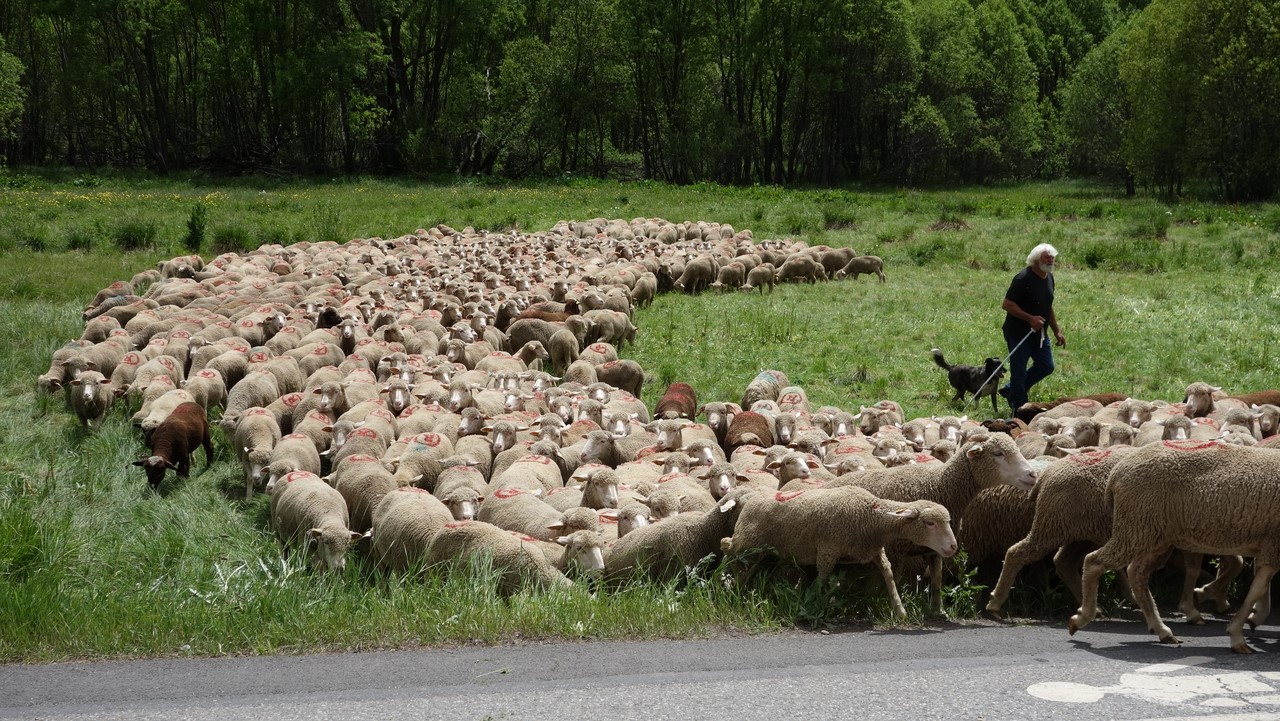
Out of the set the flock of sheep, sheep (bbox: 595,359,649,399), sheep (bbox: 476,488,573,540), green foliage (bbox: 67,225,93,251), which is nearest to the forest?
green foliage (bbox: 67,225,93,251)

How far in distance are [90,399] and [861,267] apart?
609 inches

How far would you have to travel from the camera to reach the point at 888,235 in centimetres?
2577

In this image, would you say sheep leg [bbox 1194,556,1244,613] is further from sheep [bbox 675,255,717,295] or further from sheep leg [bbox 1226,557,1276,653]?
sheep [bbox 675,255,717,295]

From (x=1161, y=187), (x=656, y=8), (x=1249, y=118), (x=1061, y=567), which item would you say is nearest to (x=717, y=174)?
(x=656, y=8)

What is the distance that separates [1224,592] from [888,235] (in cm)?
1986

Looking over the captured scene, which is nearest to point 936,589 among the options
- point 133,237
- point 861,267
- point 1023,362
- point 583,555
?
point 583,555

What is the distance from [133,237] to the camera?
1016 inches

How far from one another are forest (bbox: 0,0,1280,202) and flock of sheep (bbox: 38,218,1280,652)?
3132 centimetres

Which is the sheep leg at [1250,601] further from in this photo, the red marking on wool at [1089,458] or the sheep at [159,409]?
the sheep at [159,409]

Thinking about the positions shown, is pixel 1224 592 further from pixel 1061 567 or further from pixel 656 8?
pixel 656 8

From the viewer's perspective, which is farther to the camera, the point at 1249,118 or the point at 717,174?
the point at 717,174

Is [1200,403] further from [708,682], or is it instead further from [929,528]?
[708,682]

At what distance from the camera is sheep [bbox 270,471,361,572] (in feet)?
25.2

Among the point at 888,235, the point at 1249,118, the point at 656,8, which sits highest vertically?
the point at 656,8
